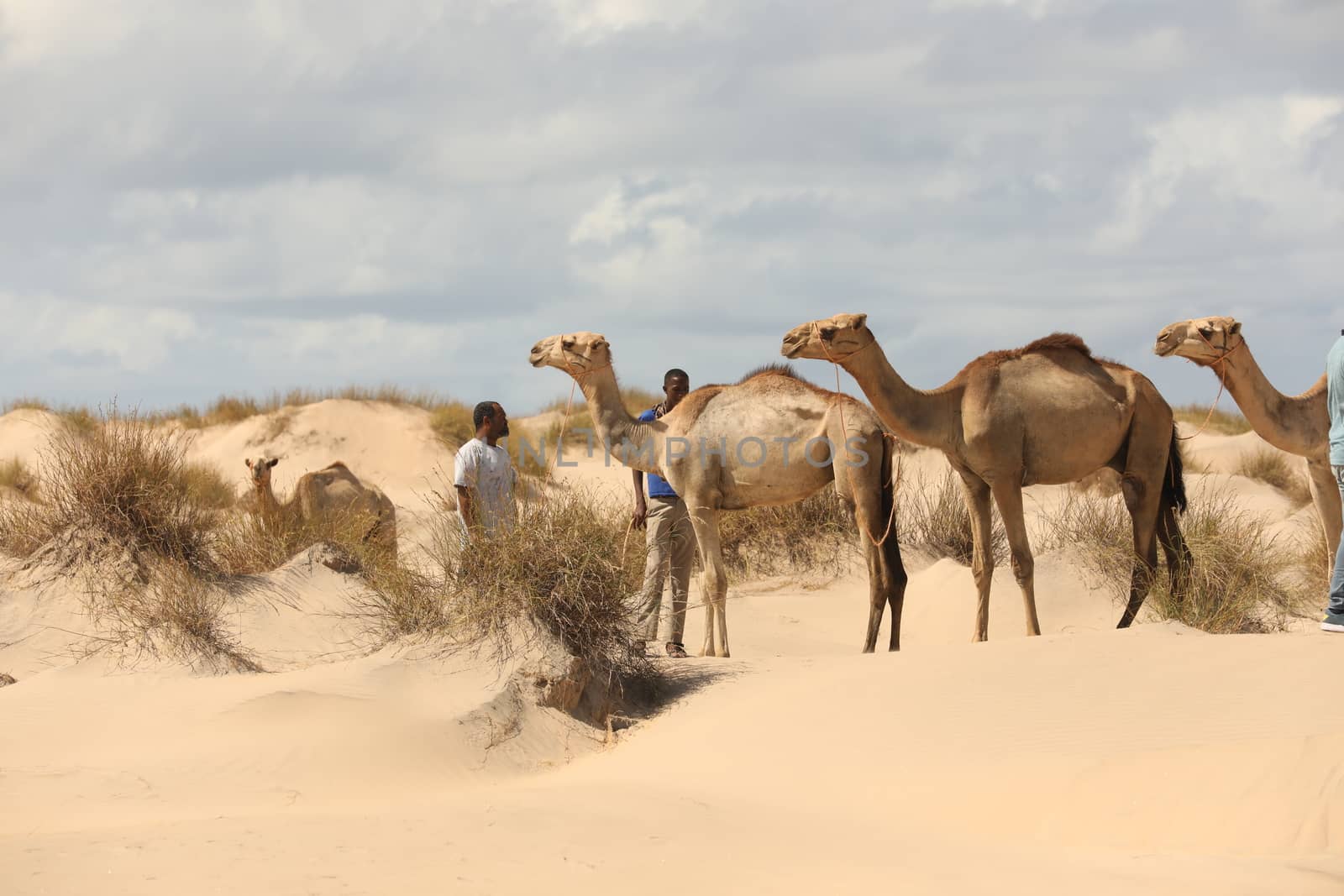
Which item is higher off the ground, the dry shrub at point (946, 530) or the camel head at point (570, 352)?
the camel head at point (570, 352)

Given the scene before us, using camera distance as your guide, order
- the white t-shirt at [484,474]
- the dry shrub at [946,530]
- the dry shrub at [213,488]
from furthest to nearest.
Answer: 1. the dry shrub at [213,488]
2. the dry shrub at [946,530]
3. the white t-shirt at [484,474]

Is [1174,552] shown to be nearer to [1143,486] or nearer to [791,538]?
[1143,486]

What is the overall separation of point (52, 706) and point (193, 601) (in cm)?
175

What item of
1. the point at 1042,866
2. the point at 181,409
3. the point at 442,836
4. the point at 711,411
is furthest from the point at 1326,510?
the point at 181,409

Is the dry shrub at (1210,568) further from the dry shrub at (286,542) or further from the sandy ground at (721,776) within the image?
the dry shrub at (286,542)

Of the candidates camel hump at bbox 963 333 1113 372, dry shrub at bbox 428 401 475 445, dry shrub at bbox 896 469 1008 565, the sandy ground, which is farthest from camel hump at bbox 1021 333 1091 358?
dry shrub at bbox 428 401 475 445

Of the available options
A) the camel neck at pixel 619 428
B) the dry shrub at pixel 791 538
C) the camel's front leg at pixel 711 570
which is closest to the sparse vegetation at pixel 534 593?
the camel's front leg at pixel 711 570

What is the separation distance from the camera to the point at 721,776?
7070 millimetres

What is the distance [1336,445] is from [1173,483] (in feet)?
4.38

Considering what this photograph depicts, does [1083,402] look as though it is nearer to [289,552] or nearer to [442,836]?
→ [442,836]

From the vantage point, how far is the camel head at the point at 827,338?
357 inches

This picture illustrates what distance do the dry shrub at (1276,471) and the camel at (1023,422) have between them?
1316cm

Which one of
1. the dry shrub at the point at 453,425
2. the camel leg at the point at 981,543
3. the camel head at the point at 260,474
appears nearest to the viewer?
the camel leg at the point at 981,543

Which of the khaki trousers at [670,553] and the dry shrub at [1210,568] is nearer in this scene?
the dry shrub at [1210,568]
